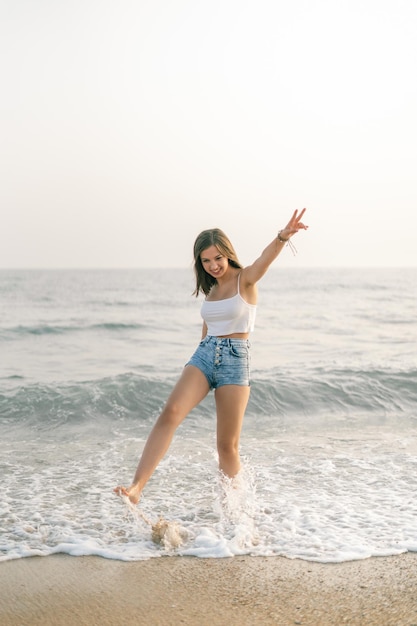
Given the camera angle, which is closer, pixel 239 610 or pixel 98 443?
pixel 239 610

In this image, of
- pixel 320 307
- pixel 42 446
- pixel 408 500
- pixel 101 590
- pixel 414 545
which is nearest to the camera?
pixel 101 590

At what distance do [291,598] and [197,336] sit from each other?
1464cm

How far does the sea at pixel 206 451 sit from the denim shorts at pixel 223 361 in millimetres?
812

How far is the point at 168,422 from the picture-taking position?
475 cm

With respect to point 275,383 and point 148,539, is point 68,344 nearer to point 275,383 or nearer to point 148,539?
point 275,383

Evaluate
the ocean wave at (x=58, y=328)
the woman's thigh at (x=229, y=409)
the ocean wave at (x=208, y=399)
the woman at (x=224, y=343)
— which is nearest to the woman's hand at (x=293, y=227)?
the woman at (x=224, y=343)

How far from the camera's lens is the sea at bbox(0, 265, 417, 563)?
477 centimetres

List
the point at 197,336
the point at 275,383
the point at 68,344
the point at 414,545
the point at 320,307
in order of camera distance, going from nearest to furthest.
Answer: the point at 414,545
the point at 275,383
the point at 68,344
the point at 197,336
the point at 320,307

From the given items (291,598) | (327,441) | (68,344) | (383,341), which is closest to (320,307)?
(383,341)

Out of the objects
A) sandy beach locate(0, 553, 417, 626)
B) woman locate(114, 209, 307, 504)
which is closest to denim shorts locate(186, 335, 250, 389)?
woman locate(114, 209, 307, 504)

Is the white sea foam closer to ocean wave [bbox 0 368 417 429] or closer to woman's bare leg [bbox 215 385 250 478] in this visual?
woman's bare leg [bbox 215 385 250 478]

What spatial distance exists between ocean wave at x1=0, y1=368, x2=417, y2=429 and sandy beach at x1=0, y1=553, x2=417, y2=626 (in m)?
5.13

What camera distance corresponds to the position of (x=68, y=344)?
16.8 metres

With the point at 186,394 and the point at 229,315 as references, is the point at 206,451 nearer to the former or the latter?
the point at 186,394
